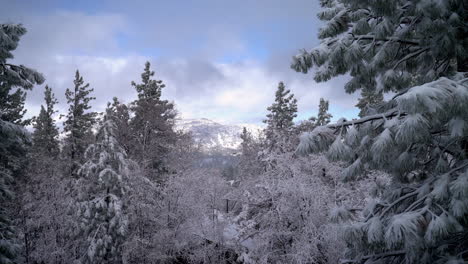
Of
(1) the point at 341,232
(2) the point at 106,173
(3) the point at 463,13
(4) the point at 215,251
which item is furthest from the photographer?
(4) the point at 215,251

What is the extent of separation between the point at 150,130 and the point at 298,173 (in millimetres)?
15280

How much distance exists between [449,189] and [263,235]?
40.6ft

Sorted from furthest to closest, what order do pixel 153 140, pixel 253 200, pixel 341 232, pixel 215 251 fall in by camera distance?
pixel 153 140, pixel 215 251, pixel 253 200, pixel 341 232

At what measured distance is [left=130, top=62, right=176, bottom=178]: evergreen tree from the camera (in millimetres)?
25250

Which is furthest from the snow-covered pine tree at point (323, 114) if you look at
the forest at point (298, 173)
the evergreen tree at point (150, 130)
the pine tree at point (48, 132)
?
the pine tree at point (48, 132)

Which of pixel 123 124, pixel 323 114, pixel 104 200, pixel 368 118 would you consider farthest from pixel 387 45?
pixel 323 114

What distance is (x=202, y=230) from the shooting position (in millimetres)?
20734

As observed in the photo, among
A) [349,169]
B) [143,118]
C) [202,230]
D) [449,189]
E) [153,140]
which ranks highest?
[143,118]

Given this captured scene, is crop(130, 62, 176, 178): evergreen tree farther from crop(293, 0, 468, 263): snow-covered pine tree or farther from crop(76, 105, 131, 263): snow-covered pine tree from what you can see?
crop(293, 0, 468, 263): snow-covered pine tree

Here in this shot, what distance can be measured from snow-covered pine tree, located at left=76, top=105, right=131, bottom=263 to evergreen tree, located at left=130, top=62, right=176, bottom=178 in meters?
7.05

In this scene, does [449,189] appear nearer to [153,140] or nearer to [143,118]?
[153,140]

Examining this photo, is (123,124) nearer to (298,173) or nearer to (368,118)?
(298,173)

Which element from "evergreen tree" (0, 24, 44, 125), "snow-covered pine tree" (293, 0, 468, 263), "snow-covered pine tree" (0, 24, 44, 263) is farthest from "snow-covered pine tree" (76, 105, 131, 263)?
"snow-covered pine tree" (293, 0, 468, 263)

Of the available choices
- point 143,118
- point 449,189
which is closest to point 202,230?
point 143,118
